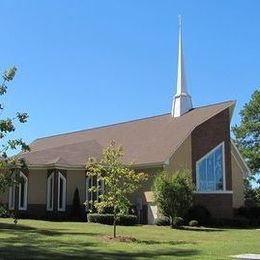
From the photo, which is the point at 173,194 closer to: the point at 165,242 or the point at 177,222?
the point at 177,222

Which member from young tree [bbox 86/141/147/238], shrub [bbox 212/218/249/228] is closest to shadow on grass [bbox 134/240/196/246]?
young tree [bbox 86/141/147/238]

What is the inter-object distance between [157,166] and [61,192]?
6.81m

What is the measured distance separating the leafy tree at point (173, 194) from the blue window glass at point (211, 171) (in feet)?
21.1

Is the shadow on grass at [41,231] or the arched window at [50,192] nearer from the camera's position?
the shadow on grass at [41,231]

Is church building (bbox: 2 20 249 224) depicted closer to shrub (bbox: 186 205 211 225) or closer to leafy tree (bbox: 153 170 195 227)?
shrub (bbox: 186 205 211 225)

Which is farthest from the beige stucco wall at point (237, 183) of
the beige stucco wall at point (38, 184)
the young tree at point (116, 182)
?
the young tree at point (116, 182)

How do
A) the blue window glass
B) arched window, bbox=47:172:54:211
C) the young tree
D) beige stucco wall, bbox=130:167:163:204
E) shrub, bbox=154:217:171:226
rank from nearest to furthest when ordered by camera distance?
the young tree
shrub, bbox=154:217:171:226
beige stucco wall, bbox=130:167:163:204
arched window, bbox=47:172:54:211
the blue window glass

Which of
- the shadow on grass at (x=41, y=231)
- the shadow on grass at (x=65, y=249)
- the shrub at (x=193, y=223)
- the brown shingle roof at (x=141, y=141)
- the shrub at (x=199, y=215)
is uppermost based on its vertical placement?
the brown shingle roof at (x=141, y=141)

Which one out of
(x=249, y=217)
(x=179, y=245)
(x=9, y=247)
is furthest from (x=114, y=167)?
(x=249, y=217)

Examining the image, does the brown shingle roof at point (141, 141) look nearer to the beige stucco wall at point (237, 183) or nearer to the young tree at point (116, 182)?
the beige stucco wall at point (237, 183)

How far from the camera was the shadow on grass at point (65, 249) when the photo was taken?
1864 cm

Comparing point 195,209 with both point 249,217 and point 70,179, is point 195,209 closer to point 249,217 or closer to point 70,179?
point 249,217

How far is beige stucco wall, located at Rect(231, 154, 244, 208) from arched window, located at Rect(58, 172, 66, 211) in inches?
493

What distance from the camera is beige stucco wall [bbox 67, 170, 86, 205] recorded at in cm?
4162
